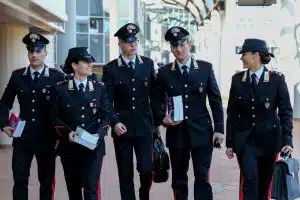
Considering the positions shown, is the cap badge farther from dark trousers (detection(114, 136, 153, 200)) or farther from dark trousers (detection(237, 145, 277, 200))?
dark trousers (detection(237, 145, 277, 200))

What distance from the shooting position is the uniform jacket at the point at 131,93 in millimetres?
6375

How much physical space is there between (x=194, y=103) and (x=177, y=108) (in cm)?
19

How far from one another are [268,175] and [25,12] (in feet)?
16.7

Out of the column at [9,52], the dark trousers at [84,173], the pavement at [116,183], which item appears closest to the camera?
the dark trousers at [84,173]

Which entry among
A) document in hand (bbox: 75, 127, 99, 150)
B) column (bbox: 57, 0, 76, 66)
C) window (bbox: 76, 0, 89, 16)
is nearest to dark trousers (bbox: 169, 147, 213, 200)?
document in hand (bbox: 75, 127, 99, 150)

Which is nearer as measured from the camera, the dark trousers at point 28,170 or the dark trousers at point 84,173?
the dark trousers at point 84,173

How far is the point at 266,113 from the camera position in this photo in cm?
609

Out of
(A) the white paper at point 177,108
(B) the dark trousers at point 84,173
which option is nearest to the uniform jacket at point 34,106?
(B) the dark trousers at point 84,173

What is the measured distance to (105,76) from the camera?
255 inches

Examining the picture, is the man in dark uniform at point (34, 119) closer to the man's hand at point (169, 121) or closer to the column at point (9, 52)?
the man's hand at point (169, 121)

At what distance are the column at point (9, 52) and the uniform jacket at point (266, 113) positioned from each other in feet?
22.7

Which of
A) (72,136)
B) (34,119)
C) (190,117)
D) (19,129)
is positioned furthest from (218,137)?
(19,129)

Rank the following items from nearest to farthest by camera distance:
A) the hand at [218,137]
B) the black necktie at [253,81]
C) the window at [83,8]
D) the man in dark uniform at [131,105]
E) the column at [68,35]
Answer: the black necktie at [253,81]
the hand at [218,137]
the man in dark uniform at [131,105]
the column at [68,35]
the window at [83,8]

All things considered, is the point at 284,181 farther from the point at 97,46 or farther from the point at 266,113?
the point at 97,46
